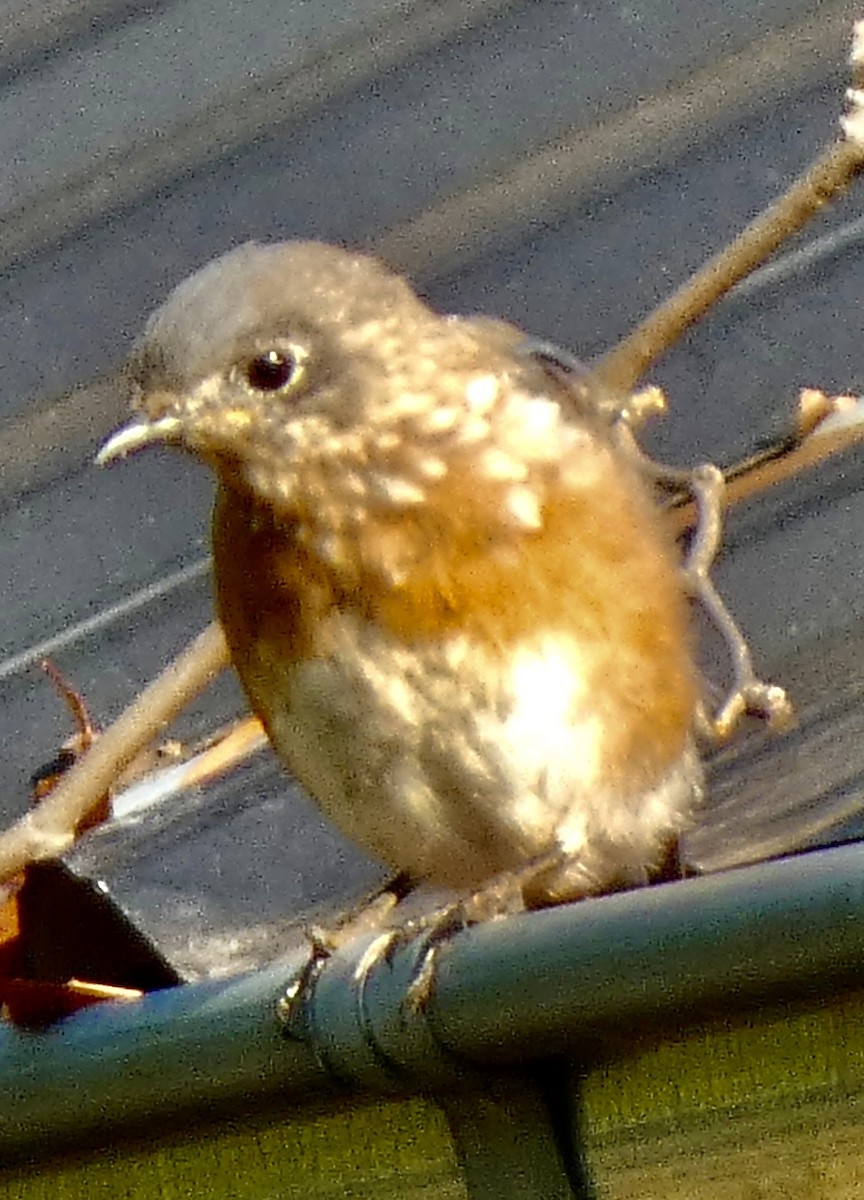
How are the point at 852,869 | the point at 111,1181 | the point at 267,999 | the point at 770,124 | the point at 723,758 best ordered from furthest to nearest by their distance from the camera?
the point at 770,124, the point at 723,758, the point at 111,1181, the point at 267,999, the point at 852,869

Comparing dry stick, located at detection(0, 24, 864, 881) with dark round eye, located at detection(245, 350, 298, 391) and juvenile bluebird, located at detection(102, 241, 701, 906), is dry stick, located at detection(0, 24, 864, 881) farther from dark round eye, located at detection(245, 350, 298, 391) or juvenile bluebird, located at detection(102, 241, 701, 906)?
dark round eye, located at detection(245, 350, 298, 391)

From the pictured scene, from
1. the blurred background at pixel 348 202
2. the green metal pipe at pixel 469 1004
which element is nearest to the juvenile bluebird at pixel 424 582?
the green metal pipe at pixel 469 1004

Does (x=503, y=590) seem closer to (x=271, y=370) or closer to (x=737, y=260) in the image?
(x=271, y=370)

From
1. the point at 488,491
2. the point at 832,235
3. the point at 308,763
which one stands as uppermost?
the point at 832,235

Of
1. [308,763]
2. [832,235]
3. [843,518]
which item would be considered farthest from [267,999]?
[832,235]

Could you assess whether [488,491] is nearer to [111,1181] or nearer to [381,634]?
[381,634]

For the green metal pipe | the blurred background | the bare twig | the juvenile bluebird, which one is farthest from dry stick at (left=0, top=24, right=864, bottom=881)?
the blurred background

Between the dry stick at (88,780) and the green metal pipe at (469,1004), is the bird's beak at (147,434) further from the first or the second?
the green metal pipe at (469,1004)
